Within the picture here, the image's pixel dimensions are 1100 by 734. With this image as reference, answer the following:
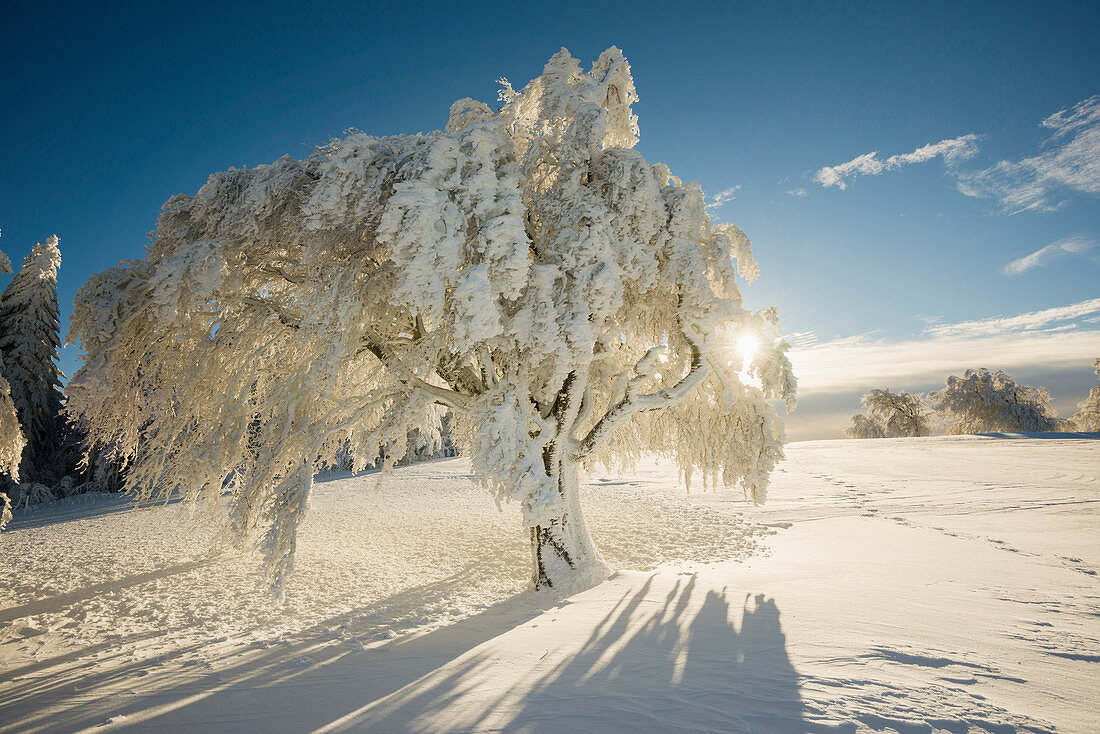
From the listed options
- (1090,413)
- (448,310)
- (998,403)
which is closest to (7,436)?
(448,310)

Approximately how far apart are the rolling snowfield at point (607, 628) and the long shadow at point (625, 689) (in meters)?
0.02

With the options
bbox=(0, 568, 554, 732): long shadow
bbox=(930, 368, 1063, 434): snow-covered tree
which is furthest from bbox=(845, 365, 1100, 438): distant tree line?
bbox=(0, 568, 554, 732): long shadow

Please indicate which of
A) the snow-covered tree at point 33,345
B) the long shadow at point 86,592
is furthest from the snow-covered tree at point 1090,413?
the snow-covered tree at point 33,345

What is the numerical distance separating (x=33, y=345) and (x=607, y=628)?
90.3 feet

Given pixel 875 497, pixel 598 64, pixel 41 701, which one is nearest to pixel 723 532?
pixel 875 497

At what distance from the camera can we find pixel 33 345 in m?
19.4

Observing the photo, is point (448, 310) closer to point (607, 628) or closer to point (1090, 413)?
point (607, 628)

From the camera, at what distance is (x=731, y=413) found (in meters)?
7.78

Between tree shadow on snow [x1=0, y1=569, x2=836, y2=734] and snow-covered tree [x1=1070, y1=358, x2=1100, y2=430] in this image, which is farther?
snow-covered tree [x1=1070, y1=358, x2=1100, y2=430]

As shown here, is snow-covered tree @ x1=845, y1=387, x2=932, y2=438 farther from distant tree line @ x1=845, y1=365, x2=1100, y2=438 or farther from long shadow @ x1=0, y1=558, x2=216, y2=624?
long shadow @ x1=0, y1=558, x2=216, y2=624

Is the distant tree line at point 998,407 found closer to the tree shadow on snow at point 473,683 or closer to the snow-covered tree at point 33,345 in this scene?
the tree shadow on snow at point 473,683

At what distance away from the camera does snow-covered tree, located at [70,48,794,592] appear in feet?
17.4

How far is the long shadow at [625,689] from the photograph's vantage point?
8.65 ft

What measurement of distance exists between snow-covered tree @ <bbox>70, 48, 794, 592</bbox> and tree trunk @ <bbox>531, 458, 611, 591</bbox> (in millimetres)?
35
